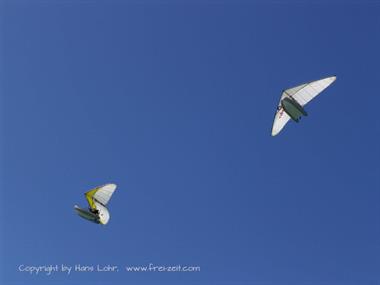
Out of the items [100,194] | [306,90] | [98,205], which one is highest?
[306,90]

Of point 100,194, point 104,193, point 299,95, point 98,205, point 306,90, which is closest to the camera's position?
point 306,90

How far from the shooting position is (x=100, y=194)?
88.7 meters

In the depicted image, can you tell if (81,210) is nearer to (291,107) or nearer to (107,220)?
(107,220)

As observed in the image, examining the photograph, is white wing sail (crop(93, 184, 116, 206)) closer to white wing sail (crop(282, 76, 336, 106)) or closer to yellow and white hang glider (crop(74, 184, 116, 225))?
yellow and white hang glider (crop(74, 184, 116, 225))

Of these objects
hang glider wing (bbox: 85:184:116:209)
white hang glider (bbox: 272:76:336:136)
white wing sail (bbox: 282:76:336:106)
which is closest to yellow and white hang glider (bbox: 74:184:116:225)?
hang glider wing (bbox: 85:184:116:209)

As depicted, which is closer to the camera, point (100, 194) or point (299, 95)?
point (299, 95)

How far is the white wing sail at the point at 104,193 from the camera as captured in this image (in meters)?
88.3

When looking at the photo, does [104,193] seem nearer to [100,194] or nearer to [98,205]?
[100,194]

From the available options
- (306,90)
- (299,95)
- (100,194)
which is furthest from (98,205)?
(306,90)

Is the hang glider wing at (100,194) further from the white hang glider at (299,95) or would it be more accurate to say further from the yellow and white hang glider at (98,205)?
the white hang glider at (299,95)

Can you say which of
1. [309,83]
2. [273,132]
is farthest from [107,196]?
[309,83]

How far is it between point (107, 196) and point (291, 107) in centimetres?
2994

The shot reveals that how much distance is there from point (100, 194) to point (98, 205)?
73.4 inches

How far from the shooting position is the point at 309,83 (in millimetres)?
80125
